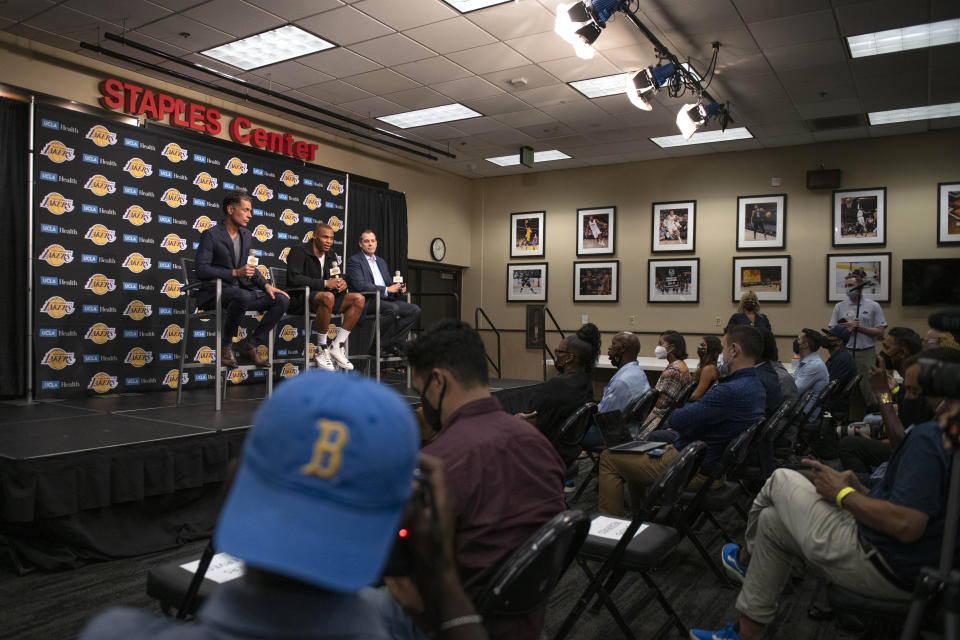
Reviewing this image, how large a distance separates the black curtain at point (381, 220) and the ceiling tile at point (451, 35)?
127 inches

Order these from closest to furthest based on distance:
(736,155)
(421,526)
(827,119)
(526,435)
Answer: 1. (421,526)
2. (526,435)
3. (827,119)
4. (736,155)

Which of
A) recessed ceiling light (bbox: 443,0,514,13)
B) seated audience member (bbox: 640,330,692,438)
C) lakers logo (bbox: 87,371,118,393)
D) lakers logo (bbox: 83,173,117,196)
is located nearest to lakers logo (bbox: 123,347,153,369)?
lakers logo (bbox: 87,371,118,393)

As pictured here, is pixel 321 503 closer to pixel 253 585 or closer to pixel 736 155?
pixel 253 585

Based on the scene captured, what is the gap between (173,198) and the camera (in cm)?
680

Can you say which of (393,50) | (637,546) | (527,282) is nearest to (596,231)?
(527,282)

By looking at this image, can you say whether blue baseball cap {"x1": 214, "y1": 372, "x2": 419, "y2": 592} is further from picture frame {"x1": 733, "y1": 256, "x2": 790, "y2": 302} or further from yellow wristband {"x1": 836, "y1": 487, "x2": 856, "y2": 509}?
picture frame {"x1": 733, "y1": 256, "x2": 790, "y2": 302}

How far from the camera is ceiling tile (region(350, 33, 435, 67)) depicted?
591cm

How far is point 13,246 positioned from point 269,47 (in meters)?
2.83

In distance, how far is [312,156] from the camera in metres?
8.52

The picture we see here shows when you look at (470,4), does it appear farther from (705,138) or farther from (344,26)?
(705,138)

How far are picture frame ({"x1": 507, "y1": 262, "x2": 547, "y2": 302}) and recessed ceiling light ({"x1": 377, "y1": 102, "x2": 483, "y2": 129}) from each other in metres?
3.38

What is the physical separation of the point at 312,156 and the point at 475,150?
2.37m

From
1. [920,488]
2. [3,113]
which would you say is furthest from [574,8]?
[3,113]

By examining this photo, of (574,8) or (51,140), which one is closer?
(574,8)
